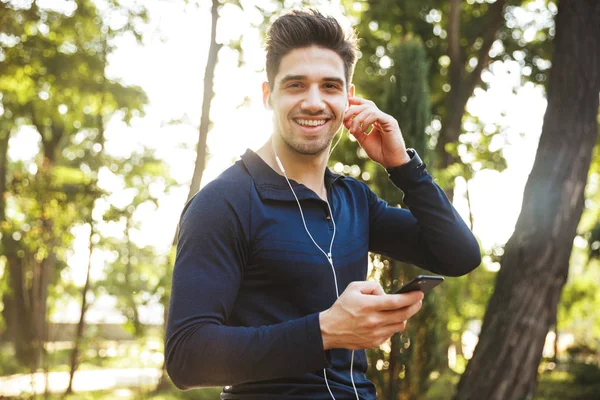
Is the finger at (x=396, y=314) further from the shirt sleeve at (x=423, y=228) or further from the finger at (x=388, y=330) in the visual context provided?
the shirt sleeve at (x=423, y=228)

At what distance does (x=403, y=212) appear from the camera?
8.27ft

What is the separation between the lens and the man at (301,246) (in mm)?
1606

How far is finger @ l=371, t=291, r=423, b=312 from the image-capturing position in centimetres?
157

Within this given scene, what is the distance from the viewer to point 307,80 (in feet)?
7.09

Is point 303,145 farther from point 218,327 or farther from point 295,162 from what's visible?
point 218,327

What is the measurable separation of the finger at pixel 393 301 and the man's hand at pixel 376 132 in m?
0.87

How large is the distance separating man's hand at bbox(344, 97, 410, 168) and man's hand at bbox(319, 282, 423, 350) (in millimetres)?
875

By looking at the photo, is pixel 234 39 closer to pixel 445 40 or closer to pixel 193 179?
pixel 193 179

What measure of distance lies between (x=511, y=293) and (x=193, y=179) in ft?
22.9

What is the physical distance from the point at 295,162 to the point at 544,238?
3997mm

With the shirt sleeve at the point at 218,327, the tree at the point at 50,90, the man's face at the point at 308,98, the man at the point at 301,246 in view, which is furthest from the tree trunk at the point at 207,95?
the shirt sleeve at the point at 218,327

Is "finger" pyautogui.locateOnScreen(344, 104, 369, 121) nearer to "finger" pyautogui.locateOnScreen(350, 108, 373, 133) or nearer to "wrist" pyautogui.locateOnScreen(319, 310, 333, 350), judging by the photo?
"finger" pyautogui.locateOnScreen(350, 108, 373, 133)

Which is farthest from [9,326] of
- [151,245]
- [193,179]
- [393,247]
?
[393,247]

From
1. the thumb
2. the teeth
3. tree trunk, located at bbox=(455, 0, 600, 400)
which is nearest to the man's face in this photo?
the teeth
